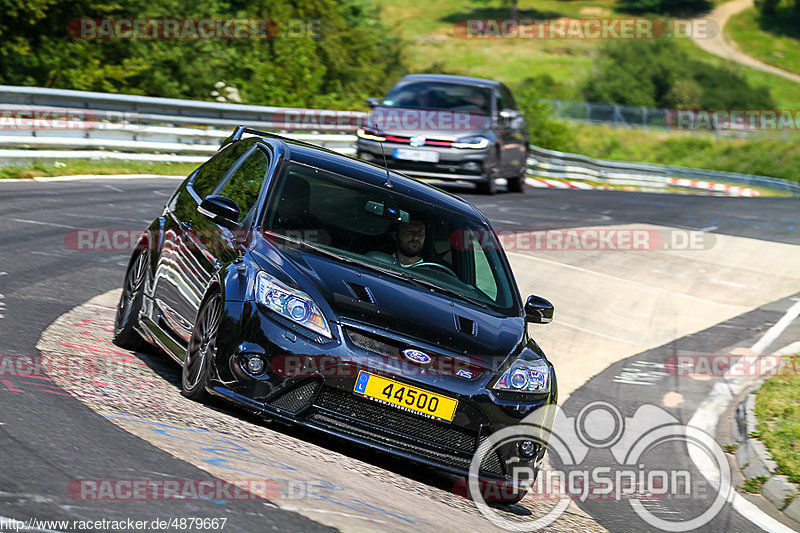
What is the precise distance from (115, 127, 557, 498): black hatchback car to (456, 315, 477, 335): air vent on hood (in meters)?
0.01

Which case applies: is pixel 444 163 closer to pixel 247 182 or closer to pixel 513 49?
pixel 247 182

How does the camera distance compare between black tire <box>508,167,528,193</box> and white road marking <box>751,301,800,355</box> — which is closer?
white road marking <box>751,301,800,355</box>

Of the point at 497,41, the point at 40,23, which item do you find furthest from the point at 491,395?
the point at 497,41

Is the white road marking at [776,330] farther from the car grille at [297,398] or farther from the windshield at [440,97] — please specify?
the windshield at [440,97]

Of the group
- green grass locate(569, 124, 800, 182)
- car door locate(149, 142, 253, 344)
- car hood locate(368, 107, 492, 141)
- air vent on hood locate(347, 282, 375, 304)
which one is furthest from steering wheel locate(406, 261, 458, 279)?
green grass locate(569, 124, 800, 182)

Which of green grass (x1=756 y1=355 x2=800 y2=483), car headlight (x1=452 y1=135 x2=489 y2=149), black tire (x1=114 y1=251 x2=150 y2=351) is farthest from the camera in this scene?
car headlight (x1=452 y1=135 x2=489 y2=149)

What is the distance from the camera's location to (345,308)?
564cm

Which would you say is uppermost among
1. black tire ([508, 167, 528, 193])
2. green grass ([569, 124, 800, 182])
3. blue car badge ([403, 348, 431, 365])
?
blue car badge ([403, 348, 431, 365])

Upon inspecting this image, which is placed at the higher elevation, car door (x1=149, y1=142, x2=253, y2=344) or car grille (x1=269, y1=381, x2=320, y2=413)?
car door (x1=149, y1=142, x2=253, y2=344)

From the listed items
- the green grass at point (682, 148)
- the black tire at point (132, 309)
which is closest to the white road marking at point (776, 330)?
the black tire at point (132, 309)

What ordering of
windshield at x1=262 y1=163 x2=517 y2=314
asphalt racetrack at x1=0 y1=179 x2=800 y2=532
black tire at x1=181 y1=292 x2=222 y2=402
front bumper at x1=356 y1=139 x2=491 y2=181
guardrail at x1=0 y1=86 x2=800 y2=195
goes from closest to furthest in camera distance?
1. asphalt racetrack at x1=0 y1=179 x2=800 y2=532
2. black tire at x1=181 y1=292 x2=222 y2=402
3. windshield at x1=262 y1=163 x2=517 y2=314
4. guardrail at x1=0 y1=86 x2=800 y2=195
5. front bumper at x1=356 y1=139 x2=491 y2=181

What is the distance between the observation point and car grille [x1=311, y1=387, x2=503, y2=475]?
18.0ft

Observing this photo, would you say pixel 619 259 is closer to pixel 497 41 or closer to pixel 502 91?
pixel 502 91

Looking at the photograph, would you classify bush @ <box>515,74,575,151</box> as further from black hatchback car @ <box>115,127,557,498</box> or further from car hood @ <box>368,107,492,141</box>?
black hatchback car @ <box>115,127,557,498</box>
